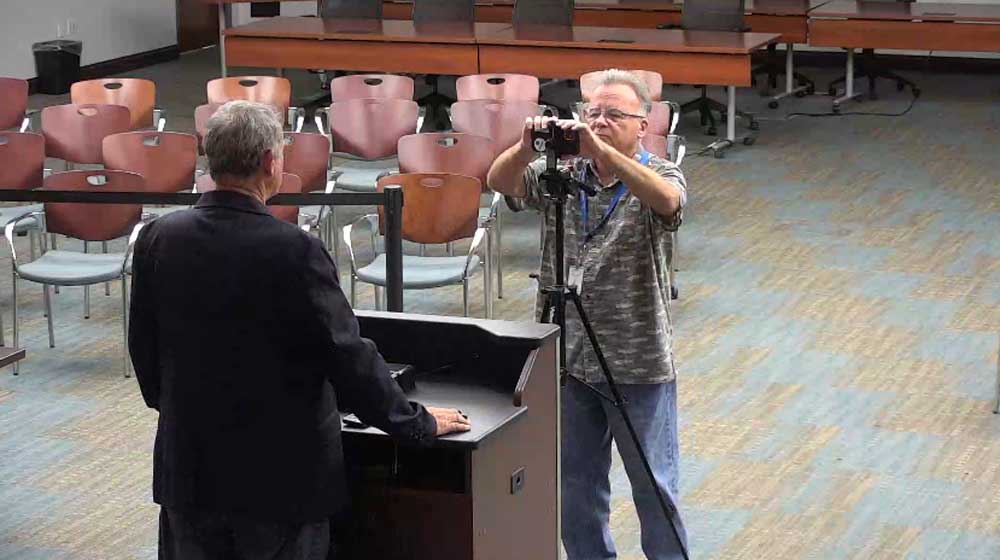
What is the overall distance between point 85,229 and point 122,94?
236 cm

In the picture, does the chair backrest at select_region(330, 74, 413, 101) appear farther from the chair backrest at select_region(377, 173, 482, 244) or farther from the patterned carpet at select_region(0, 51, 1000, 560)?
the chair backrest at select_region(377, 173, 482, 244)

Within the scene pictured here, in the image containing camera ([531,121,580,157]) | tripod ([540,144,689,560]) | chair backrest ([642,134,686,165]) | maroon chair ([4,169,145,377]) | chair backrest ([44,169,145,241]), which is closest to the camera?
camera ([531,121,580,157])

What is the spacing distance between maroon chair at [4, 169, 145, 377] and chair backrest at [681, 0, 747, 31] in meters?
6.53

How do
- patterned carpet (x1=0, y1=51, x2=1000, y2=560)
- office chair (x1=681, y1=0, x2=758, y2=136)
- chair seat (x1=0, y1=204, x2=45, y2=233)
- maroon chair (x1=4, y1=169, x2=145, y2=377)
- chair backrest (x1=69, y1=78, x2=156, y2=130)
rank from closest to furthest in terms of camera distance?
patterned carpet (x1=0, y1=51, x2=1000, y2=560)
maroon chair (x1=4, y1=169, x2=145, y2=377)
chair seat (x1=0, y1=204, x2=45, y2=233)
chair backrest (x1=69, y1=78, x2=156, y2=130)
office chair (x1=681, y1=0, x2=758, y2=136)

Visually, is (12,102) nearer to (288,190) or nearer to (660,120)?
(288,190)

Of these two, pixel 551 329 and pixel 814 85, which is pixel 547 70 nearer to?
pixel 814 85

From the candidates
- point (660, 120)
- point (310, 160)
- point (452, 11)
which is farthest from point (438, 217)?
point (452, 11)

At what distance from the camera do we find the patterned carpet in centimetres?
514

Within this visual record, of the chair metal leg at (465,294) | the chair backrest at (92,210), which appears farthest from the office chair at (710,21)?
the chair backrest at (92,210)

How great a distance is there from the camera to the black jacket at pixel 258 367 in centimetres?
280

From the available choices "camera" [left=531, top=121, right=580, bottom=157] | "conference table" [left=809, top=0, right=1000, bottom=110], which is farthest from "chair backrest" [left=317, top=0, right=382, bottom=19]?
"camera" [left=531, top=121, right=580, bottom=157]

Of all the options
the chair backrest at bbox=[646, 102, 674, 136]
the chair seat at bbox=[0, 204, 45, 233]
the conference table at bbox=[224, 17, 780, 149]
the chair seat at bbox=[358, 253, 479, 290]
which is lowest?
the chair seat at bbox=[358, 253, 479, 290]

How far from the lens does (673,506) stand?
13.3 ft

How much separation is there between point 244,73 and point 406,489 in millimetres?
12501
